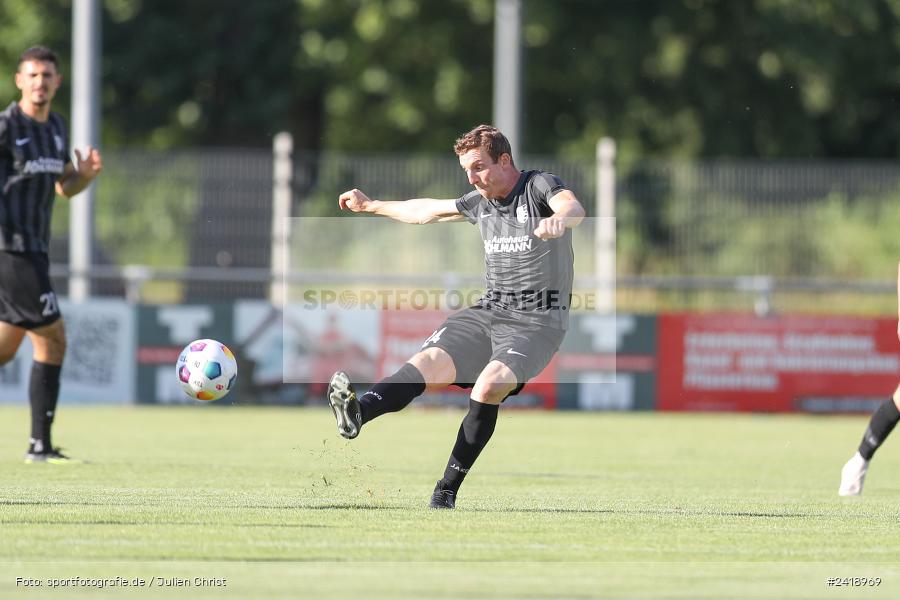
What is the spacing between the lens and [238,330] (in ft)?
64.5

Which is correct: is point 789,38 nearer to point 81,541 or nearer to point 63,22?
point 63,22

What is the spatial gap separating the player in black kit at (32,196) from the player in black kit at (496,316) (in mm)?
3144

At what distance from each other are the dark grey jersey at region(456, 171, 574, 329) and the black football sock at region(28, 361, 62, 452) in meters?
3.69

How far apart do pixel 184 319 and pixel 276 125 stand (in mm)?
14265

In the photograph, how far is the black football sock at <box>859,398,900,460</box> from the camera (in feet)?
34.0

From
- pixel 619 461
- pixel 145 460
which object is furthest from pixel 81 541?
pixel 619 461

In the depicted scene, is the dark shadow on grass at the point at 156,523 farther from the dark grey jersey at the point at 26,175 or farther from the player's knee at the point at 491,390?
the dark grey jersey at the point at 26,175

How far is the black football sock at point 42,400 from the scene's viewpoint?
36.9ft

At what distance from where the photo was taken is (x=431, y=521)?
823 cm

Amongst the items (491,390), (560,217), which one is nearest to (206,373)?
(491,390)

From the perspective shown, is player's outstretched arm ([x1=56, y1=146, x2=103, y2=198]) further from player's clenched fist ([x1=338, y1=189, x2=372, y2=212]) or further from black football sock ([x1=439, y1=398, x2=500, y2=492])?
black football sock ([x1=439, y1=398, x2=500, y2=492])

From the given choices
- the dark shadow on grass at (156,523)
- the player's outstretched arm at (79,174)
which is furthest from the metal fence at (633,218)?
the dark shadow on grass at (156,523)

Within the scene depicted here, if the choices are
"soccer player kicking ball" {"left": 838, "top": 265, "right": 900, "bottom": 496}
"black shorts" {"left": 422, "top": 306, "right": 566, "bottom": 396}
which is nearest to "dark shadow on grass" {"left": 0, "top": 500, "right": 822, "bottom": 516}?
"black shorts" {"left": 422, "top": 306, "right": 566, "bottom": 396}

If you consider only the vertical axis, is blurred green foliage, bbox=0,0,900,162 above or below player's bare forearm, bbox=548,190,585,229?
above
